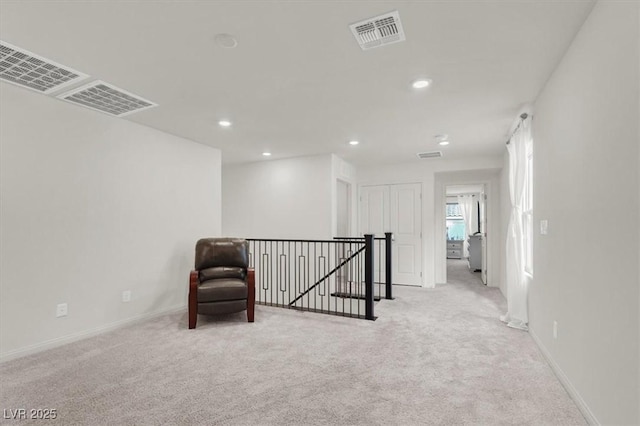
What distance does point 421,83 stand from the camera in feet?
9.53

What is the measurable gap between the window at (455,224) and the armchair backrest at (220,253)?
1001 cm

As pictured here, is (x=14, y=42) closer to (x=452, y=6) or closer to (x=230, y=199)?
(x=452, y=6)

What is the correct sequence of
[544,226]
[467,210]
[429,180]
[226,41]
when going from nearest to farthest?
1. [226,41]
2. [544,226]
3. [429,180]
4. [467,210]

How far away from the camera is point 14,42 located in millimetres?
2260

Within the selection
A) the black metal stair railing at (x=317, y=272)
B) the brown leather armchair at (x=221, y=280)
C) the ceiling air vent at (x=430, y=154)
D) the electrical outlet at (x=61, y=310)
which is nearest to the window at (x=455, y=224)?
the ceiling air vent at (x=430, y=154)

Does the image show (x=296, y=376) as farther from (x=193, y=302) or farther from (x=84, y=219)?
(x=84, y=219)

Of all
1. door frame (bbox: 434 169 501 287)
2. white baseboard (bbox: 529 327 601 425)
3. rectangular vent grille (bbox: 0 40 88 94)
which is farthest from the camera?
door frame (bbox: 434 169 501 287)

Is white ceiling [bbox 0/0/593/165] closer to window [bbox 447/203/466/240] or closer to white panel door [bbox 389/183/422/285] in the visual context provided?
white panel door [bbox 389/183/422/285]

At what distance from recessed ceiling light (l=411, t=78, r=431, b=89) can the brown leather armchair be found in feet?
9.01

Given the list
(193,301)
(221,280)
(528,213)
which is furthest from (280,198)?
(528,213)

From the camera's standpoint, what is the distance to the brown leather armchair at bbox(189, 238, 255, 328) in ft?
12.4

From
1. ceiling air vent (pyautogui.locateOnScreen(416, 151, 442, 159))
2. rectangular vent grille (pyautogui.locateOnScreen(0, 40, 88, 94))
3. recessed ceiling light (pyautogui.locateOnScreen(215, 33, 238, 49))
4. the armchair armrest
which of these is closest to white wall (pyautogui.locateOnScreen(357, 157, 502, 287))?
ceiling air vent (pyautogui.locateOnScreen(416, 151, 442, 159))

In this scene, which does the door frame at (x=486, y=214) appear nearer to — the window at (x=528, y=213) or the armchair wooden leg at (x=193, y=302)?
the window at (x=528, y=213)

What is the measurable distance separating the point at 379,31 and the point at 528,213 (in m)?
2.74
